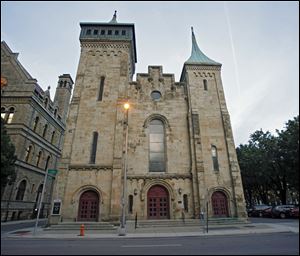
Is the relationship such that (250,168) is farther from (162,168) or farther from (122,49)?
(122,49)

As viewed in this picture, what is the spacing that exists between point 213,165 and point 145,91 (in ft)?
40.9

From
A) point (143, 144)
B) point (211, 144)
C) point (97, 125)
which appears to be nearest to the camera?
point (97, 125)

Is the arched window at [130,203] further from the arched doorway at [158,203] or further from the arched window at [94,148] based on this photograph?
the arched window at [94,148]

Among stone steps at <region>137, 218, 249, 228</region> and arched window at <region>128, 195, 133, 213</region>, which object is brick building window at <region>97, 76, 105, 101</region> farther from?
stone steps at <region>137, 218, 249, 228</region>

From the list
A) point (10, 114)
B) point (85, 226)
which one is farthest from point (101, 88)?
point (85, 226)

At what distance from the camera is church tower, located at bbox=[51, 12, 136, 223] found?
20516mm

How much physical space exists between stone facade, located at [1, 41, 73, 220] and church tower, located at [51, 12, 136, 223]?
341 inches

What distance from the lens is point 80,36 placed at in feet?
95.2

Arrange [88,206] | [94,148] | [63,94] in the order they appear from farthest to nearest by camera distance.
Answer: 1. [63,94]
2. [94,148]
3. [88,206]

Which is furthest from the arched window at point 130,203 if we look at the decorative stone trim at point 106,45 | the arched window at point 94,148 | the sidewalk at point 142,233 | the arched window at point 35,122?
the decorative stone trim at point 106,45

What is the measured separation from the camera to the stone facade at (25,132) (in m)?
26.2

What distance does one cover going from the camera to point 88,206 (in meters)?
20.7

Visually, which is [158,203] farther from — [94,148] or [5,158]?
[5,158]

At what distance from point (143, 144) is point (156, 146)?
1.62 m
